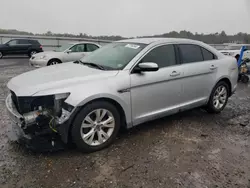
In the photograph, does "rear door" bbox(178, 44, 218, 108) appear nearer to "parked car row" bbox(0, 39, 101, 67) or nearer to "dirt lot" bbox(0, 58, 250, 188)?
"dirt lot" bbox(0, 58, 250, 188)

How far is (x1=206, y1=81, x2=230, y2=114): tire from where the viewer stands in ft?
14.3

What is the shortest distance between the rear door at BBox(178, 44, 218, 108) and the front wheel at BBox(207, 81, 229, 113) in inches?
7.8

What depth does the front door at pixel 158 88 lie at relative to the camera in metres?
3.18

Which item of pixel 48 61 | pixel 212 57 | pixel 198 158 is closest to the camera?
pixel 198 158

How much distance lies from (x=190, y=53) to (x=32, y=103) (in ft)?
9.68

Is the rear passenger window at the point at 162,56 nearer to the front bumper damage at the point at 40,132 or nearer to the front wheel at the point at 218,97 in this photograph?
the front wheel at the point at 218,97

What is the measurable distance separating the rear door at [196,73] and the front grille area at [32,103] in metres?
2.32

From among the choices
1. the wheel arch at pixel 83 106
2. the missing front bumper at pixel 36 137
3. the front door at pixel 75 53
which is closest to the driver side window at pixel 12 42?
the front door at pixel 75 53

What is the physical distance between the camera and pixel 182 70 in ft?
12.1

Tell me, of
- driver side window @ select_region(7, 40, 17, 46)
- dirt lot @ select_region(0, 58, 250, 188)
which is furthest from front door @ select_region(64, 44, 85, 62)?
driver side window @ select_region(7, 40, 17, 46)

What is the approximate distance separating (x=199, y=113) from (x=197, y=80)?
100 centimetres

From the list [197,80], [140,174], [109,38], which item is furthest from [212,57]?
[109,38]

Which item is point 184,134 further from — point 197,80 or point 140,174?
point 140,174

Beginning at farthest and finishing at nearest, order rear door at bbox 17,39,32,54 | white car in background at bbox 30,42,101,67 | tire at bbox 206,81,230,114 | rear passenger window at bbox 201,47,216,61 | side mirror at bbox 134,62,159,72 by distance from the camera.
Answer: rear door at bbox 17,39,32,54, white car in background at bbox 30,42,101,67, tire at bbox 206,81,230,114, rear passenger window at bbox 201,47,216,61, side mirror at bbox 134,62,159,72
